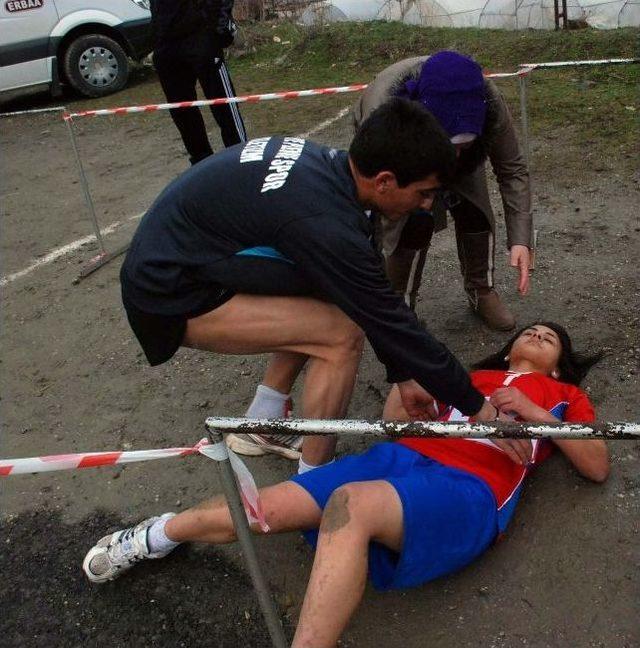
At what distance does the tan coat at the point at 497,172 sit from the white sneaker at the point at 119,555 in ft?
4.88

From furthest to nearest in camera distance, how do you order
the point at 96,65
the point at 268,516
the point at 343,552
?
the point at 96,65 < the point at 268,516 < the point at 343,552

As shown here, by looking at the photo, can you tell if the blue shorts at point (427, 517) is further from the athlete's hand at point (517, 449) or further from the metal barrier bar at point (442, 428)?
the metal barrier bar at point (442, 428)

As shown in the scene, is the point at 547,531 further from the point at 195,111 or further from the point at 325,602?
the point at 195,111

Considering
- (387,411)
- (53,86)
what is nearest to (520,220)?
(387,411)

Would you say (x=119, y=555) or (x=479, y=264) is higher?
(x=479, y=264)

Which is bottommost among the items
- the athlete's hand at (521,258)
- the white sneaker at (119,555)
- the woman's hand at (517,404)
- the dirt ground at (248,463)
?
the dirt ground at (248,463)

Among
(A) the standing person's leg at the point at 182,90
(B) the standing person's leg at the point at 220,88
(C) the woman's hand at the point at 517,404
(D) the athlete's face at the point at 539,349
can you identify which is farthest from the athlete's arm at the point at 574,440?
(A) the standing person's leg at the point at 182,90

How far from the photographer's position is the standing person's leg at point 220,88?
5293 millimetres

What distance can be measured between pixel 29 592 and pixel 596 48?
7.15 m

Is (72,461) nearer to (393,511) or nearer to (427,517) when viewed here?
(393,511)

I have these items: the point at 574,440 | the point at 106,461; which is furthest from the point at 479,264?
the point at 106,461

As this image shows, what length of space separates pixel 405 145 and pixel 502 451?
1.03 meters

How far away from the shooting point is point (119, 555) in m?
2.47

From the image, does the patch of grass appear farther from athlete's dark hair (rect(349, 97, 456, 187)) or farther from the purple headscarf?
athlete's dark hair (rect(349, 97, 456, 187))
